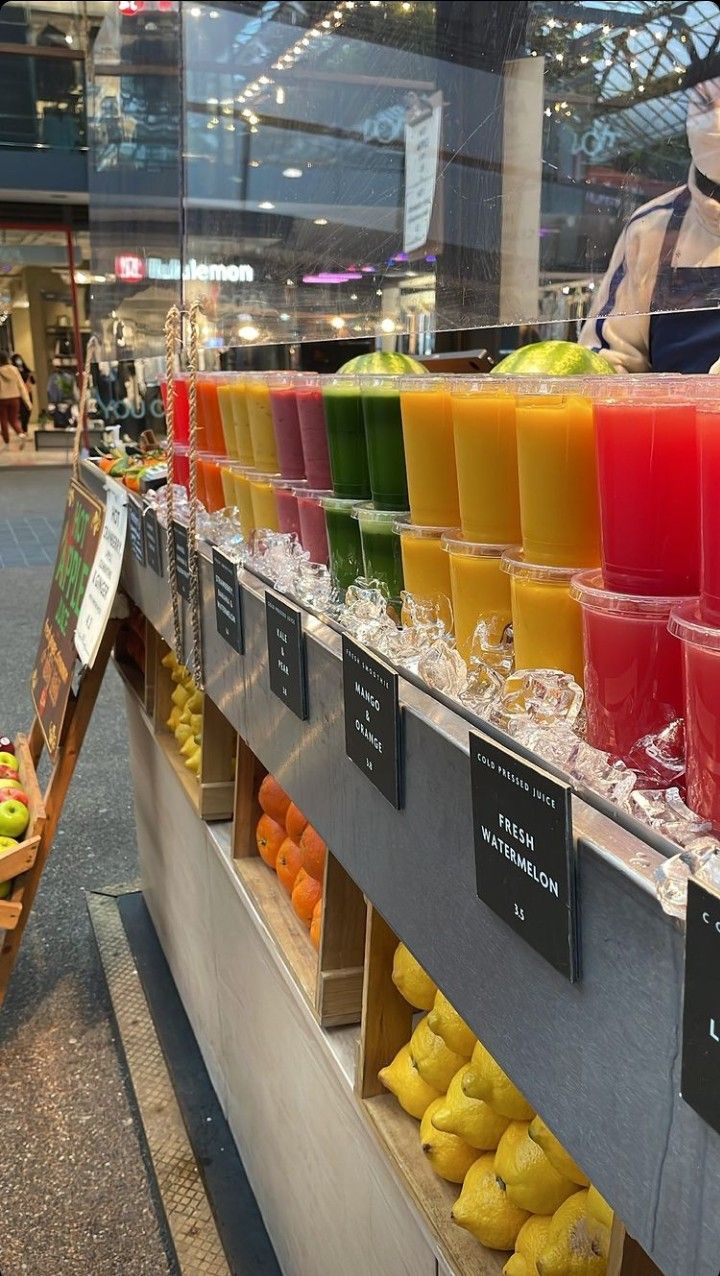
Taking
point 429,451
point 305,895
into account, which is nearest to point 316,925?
point 305,895

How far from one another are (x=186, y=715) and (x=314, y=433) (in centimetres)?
128

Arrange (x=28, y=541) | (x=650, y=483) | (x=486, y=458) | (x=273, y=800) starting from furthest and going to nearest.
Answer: (x=28, y=541), (x=273, y=800), (x=486, y=458), (x=650, y=483)

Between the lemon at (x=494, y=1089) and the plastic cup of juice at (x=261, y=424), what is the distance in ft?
2.69

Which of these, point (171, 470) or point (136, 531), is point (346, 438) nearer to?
point (171, 470)

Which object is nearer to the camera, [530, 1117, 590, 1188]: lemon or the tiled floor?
[530, 1117, 590, 1188]: lemon

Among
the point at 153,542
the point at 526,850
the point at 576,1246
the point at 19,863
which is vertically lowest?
the point at 19,863

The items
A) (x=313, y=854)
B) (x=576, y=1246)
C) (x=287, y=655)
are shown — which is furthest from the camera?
(x=313, y=854)

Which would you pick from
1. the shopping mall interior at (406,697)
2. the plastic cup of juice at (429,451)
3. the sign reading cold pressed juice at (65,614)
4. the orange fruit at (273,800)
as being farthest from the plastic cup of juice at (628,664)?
the sign reading cold pressed juice at (65,614)

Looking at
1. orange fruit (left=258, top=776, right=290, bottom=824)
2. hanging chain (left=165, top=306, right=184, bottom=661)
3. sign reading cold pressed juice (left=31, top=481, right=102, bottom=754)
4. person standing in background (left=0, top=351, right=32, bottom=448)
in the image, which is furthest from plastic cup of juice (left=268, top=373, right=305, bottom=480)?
person standing in background (left=0, top=351, right=32, bottom=448)

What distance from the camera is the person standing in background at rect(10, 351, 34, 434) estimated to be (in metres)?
16.8

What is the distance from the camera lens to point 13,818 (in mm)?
2352

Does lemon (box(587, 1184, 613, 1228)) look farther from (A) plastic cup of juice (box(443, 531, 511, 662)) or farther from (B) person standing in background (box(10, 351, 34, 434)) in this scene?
(B) person standing in background (box(10, 351, 34, 434))

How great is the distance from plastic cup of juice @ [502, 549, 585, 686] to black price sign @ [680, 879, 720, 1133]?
0.29m

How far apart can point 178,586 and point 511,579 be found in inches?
42.9
